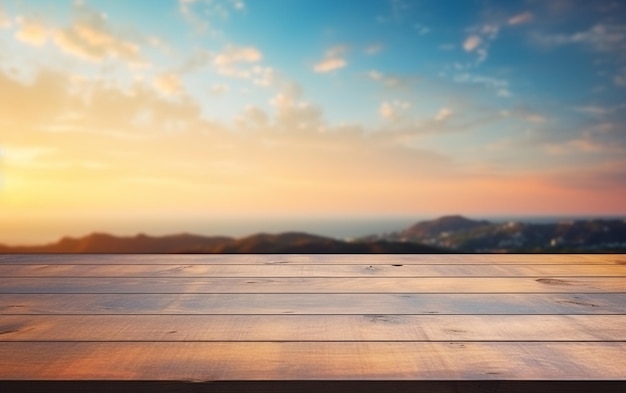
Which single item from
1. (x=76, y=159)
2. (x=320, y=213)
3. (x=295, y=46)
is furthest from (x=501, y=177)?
(x=76, y=159)

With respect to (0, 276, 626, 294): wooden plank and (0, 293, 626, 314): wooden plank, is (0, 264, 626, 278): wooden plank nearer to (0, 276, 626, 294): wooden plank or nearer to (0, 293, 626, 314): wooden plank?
(0, 276, 626, 294): wooden plank

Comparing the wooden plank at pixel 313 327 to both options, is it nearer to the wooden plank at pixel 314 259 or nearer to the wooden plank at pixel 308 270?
the wooden plank at pixel 308 270

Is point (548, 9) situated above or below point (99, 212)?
above

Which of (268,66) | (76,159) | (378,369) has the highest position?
(268,66)

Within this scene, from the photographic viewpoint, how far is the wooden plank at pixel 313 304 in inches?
43.7

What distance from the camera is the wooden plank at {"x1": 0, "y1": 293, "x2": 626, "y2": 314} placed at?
43.7 inches

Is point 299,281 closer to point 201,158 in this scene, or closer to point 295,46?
point 295,46

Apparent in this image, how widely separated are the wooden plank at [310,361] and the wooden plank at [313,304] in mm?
236

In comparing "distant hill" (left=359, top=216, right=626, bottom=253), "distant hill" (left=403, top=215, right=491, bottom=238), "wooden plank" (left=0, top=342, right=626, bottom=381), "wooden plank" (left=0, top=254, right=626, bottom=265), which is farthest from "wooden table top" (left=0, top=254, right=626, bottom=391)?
"distant hill" (left=403, top=215, right=491, bottom=238)

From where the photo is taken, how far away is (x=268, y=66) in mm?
5242

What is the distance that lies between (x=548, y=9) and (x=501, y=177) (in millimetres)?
2137

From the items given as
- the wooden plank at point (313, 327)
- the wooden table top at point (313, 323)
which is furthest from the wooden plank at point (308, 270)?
the wooden plank at point (313, 327)

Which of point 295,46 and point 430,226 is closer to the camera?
point 295,46

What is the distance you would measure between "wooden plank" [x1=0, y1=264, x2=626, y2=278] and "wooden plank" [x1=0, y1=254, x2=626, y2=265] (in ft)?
0.30
